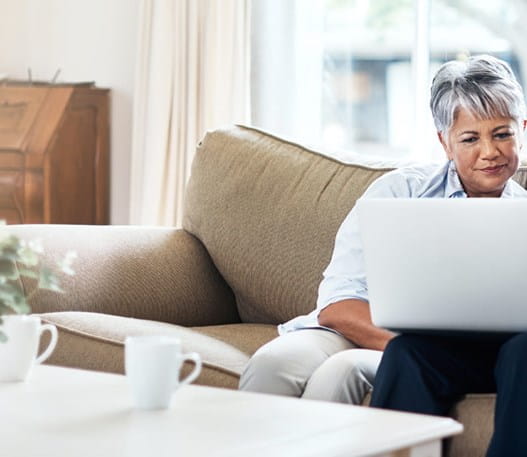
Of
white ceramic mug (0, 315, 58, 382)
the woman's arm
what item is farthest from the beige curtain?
white ceramic mug (0, 315, 58, 382)

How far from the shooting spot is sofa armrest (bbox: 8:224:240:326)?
247cm

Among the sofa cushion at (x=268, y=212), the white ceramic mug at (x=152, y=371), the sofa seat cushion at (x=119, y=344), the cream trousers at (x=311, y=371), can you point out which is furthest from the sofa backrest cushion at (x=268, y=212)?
the white ceramic mug at (x=152, y=371)

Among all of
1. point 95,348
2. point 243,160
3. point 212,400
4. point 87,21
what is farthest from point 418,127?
point 212,400

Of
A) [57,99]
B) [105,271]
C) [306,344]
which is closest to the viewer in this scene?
[306,344]

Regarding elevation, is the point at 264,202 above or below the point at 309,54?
below

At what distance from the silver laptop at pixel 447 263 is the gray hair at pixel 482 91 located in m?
0.56

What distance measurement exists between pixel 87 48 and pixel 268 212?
2.19m

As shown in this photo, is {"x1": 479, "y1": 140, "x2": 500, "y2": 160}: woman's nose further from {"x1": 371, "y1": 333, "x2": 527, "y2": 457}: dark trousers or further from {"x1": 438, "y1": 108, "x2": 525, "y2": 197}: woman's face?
{"x1": 371, "y1": 333, "x2": 527, "y2": 457}: dark trousers

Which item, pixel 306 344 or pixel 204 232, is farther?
pixel 204 232

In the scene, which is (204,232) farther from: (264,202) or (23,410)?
(23,410)

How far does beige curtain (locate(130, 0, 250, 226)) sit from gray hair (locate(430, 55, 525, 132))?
5.98 ft

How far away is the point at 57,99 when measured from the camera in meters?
4.19

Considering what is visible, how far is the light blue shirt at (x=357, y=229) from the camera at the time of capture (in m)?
2.10

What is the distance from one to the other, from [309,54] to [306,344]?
2.08m
